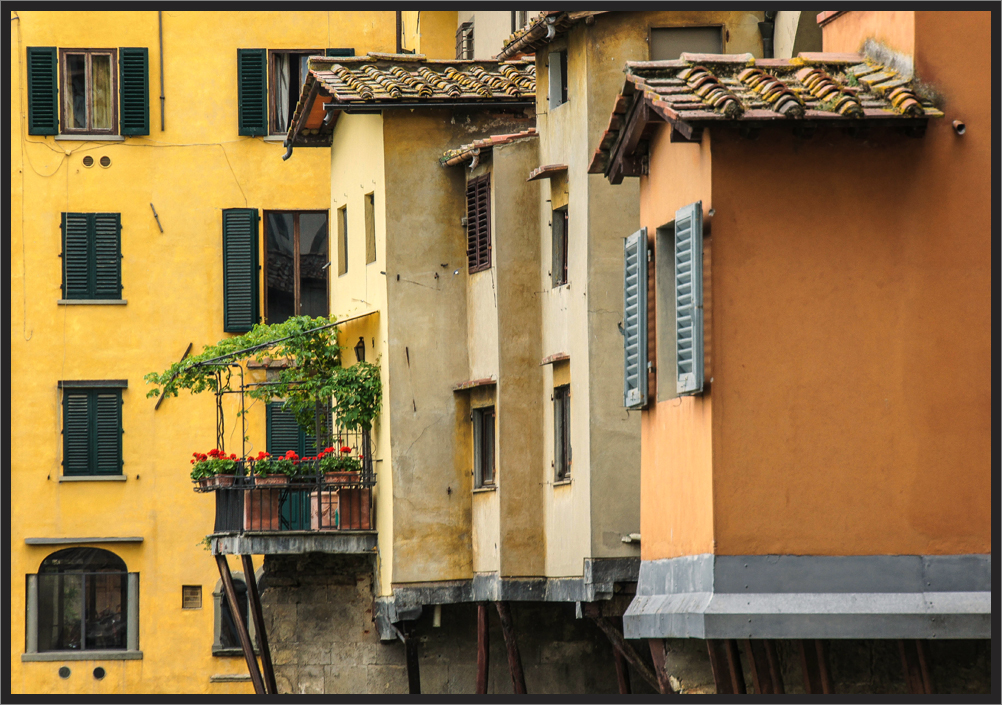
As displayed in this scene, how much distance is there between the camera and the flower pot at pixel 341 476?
75.0ft

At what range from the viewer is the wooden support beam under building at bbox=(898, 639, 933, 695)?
13281 millimetres

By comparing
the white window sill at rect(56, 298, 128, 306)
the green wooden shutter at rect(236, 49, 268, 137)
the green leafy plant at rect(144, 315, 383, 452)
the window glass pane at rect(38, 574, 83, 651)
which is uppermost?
the green wooden shutter at rect(236, 49, 268, 137)

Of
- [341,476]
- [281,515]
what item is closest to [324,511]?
[281,515]

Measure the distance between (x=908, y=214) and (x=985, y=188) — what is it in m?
0.56

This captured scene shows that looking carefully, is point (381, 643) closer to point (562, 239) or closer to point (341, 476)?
point (341, 476)

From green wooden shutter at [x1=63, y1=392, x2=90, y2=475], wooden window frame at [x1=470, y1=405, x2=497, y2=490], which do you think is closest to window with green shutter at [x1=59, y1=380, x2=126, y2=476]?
green wooden shutter at [x1=63, y1=392, x2=90, y2=475]

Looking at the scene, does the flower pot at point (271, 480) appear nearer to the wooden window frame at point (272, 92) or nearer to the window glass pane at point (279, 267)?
the window glass pane at point (279, 267)

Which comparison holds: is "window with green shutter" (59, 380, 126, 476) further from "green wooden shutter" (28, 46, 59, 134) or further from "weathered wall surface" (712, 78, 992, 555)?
"weathered wall surface" (712, 78, 992, 555)

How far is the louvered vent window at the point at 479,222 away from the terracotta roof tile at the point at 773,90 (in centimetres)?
724

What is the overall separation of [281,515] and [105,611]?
7907mm

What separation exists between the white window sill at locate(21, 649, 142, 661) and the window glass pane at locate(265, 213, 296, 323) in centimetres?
560

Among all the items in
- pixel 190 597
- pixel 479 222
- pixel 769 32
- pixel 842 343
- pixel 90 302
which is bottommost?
pixel 190 597

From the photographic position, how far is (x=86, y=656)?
96.9 feet

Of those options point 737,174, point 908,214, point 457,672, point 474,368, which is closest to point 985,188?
point 908,214
